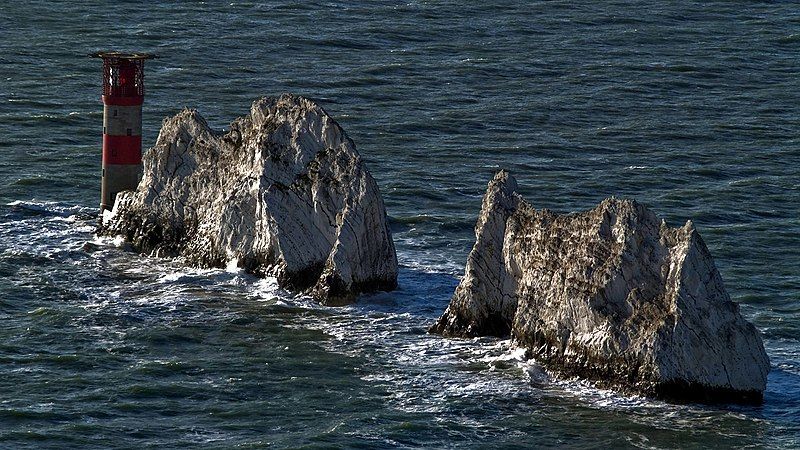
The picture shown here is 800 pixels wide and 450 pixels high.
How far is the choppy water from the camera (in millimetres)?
57156

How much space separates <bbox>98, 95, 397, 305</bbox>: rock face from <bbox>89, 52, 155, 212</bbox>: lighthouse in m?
2.28

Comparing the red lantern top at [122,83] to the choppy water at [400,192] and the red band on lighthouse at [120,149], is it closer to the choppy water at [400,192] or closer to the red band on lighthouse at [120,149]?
the red band on lighthouse at [120,149]

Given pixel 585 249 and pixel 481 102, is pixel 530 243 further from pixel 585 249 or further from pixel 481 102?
pixel 481 102

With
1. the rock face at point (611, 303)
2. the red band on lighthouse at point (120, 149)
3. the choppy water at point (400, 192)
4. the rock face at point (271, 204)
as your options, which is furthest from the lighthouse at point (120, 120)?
the rock face at point (611, 303)

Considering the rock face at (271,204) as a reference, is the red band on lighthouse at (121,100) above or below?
above

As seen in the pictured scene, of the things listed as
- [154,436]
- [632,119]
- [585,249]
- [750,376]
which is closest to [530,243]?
[585,249]

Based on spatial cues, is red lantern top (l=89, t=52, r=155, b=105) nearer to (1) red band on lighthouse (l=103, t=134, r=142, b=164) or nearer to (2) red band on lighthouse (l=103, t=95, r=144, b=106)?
(2) red band on lighthouse (l=103, t=95, r=144, b=106)

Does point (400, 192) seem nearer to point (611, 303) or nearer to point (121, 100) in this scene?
point (121, 100)

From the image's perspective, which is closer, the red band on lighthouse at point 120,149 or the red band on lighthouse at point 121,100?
the red band on lighthouse at point 121,100

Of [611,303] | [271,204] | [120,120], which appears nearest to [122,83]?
[120,120]

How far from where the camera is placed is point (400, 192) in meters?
85.1

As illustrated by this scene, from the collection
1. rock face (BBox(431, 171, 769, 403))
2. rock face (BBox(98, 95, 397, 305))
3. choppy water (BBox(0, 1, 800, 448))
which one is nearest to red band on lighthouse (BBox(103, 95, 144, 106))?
rock face (BBox(98, 95, 397, 305))

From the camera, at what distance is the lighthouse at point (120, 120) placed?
79188 mm

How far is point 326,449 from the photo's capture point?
178 feet
